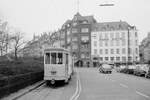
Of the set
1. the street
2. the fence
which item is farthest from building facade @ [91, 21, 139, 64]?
the fence

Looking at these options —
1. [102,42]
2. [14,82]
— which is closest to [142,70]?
[14,82]

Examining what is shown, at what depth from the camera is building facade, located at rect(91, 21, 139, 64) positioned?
8338 cm

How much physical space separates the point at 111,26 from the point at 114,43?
7.24m

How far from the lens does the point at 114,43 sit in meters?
86.0

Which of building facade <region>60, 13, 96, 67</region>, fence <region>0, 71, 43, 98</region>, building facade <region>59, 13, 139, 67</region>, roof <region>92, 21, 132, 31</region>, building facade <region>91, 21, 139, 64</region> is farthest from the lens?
building facade <region>60, 13, 96, 67</region>

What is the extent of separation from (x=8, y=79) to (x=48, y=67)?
588 cm

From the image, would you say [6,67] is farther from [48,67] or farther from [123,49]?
[123,49]

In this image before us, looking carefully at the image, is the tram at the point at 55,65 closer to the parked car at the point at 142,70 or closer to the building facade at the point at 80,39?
the parked car at the point at 142,70

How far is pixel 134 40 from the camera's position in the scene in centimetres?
8425

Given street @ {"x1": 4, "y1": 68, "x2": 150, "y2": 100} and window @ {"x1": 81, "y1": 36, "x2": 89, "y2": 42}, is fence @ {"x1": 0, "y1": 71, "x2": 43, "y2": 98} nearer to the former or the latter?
street @ {"x1": 4, "y1": 68, "x2": 150, "y2": 100}

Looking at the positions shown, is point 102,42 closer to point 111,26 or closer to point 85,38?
point 85,38

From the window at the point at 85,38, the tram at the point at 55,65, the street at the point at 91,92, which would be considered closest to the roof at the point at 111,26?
the window at the point at 85,38

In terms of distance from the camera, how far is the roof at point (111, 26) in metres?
86.4

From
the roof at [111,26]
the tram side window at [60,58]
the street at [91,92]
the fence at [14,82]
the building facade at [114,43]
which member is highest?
the roof at [111,26]
